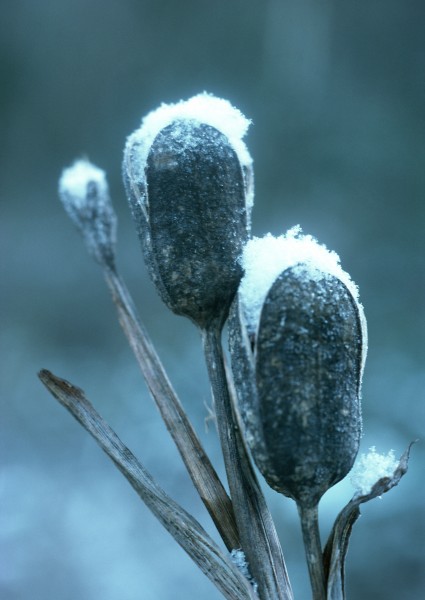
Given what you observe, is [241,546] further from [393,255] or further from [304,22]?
[304,22]

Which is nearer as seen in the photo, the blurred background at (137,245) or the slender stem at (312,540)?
the slender stem at (312,540)

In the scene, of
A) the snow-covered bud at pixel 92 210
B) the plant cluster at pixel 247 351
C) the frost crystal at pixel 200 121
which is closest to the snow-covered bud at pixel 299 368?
the plant cluster at pixel 247 351

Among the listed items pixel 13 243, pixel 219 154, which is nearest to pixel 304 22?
pixel 13 243

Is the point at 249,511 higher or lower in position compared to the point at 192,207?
lower

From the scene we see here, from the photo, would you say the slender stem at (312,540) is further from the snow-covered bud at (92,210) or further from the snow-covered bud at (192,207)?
the snow-covered bud at (92,210)

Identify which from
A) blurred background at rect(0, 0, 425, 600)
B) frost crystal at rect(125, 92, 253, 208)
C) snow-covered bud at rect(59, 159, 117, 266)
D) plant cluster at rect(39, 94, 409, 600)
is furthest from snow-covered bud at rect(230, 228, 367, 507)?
blurred background at rect(0, 0, 425, 600)

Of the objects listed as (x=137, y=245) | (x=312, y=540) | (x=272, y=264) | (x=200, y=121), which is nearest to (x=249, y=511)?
(x=312, y=540)

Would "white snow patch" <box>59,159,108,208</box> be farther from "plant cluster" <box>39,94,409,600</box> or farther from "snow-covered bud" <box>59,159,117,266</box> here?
"plant cluster" <box>39,94,409,600</box>

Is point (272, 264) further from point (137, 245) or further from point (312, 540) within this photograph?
point (137, 245)
